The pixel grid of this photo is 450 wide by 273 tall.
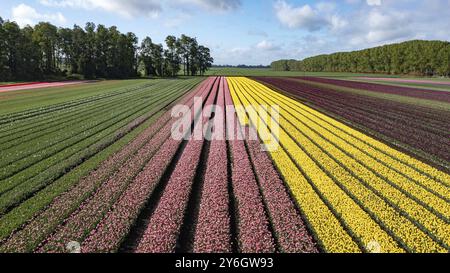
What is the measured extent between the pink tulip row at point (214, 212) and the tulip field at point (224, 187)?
0.16ft

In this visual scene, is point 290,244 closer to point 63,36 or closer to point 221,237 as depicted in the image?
point 221,237

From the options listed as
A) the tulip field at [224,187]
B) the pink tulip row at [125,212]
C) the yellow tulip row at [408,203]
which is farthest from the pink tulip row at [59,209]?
the yellow tulip row at [408,203]

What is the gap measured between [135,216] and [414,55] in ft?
397

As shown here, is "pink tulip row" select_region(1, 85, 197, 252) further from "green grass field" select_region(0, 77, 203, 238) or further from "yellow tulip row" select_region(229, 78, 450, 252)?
"yellow tulip row" select_region(229, 78, 450, 252)

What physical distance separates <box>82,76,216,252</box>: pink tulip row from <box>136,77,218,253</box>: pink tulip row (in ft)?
1.84

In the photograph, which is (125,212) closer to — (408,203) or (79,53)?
(408,203)

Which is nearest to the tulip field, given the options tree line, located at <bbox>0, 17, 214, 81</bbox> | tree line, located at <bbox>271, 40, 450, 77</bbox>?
tree line, located at <bbox>0, 17, 214, 81</bbox>

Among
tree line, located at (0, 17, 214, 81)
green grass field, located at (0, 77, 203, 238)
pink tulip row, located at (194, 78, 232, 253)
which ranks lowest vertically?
pink tulip row, located at (194, 78, 232, 253)

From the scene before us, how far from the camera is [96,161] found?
13422mm

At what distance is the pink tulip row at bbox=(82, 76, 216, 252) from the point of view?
24.1 feet

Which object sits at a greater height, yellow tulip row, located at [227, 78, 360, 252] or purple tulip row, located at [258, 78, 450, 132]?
purple tulip row, located at [258, 78, 450, 132]

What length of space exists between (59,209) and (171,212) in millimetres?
3545

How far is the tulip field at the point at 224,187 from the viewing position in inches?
298

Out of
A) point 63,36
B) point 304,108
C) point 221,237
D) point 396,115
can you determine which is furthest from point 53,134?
point 63,36
